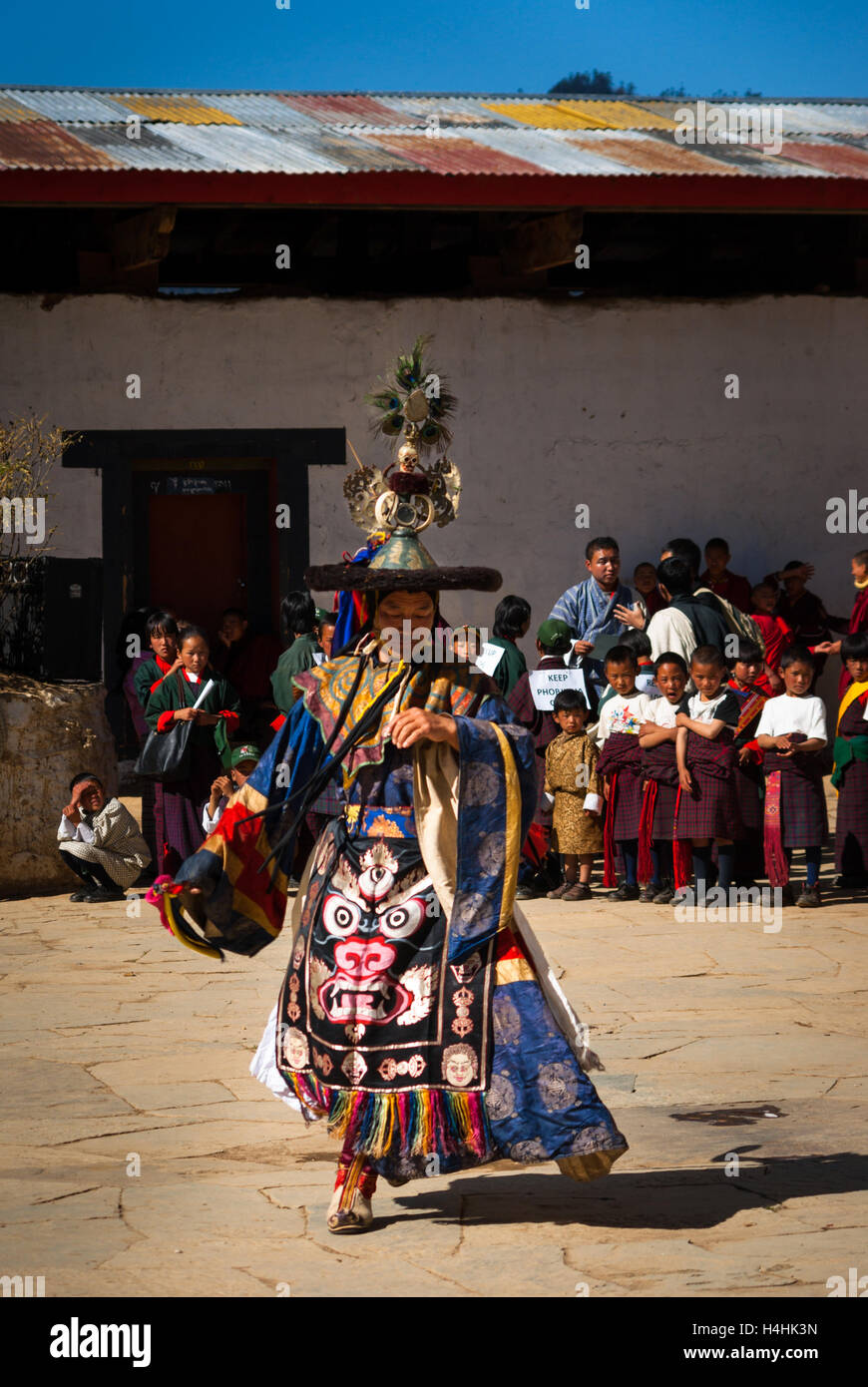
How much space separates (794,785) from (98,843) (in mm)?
3772

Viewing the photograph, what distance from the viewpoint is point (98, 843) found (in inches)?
370

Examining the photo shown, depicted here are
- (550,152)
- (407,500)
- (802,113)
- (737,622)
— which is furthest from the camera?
(802,113)

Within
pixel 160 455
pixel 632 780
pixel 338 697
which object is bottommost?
→ pixel 632 780

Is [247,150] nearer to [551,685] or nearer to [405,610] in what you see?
[551,685]

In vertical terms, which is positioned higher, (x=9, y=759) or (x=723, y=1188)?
(x=9, y=759)

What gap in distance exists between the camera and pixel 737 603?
12125mm

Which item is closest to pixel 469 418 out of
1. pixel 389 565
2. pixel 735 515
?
pixel 735 515

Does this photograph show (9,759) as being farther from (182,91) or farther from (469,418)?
(182,91)

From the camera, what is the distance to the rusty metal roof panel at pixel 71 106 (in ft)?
39.8

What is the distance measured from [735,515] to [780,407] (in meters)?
0.86

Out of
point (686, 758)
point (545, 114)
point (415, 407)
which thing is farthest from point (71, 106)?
point (415, 407)

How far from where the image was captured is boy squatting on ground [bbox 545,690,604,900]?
9.23 m

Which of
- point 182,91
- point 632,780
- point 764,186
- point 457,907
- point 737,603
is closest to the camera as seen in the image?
point 457,907
